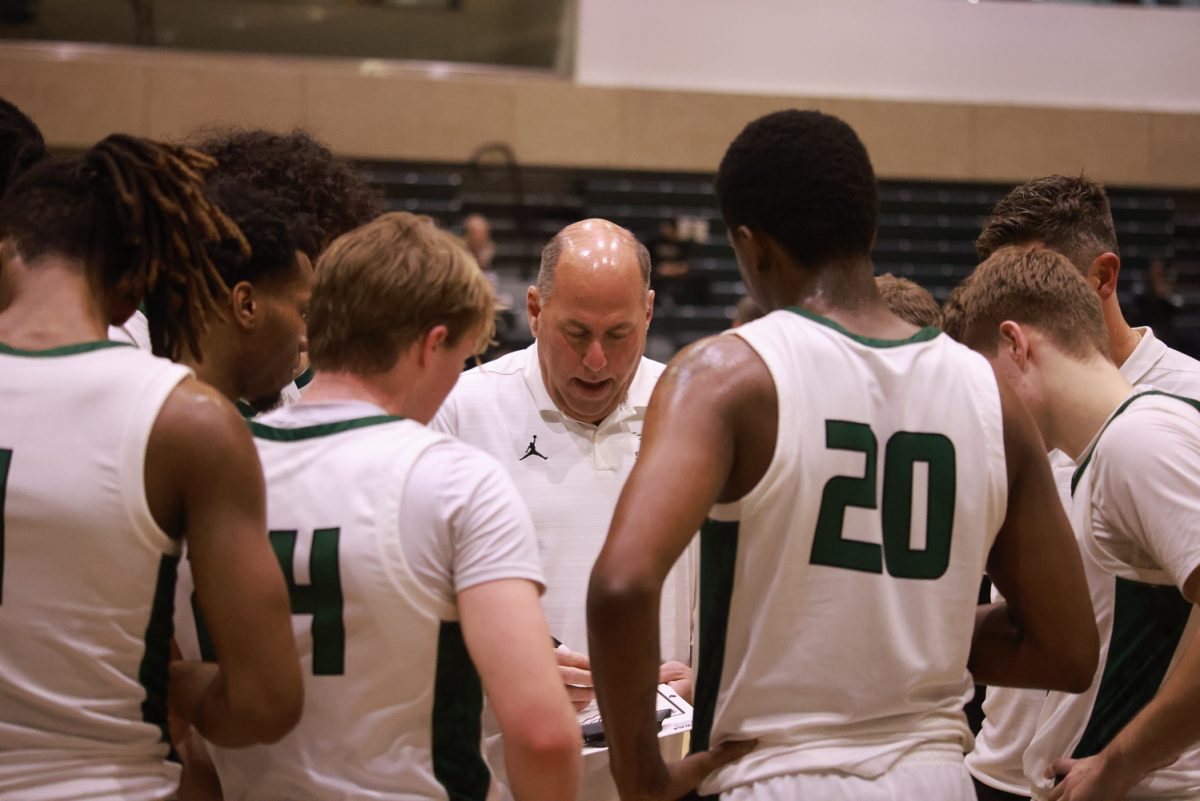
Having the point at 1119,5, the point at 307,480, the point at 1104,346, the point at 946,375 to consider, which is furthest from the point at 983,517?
the point at 1119,5

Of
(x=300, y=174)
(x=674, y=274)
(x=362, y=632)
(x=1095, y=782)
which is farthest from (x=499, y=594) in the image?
(x=674, y=274)

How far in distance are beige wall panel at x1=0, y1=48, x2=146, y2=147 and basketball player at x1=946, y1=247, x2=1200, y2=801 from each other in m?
7.97

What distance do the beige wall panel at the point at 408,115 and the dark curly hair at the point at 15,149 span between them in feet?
23.1

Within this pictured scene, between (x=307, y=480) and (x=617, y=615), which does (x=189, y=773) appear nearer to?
(x=307, y=480)

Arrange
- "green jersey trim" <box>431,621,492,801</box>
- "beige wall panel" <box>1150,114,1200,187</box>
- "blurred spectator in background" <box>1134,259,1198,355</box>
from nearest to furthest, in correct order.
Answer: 1. "green jersey trim" <box>431,621,492,801</box>
2. "blurred spectator in background" <box>1134,259,1198,355</box>
3. "beige wall panel" <box>1150,114,1200,187</box>

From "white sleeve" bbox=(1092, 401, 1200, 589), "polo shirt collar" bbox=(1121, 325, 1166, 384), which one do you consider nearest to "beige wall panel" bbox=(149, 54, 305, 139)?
"polo shirt collar" bbox=(1121, 325, 1166, 384)

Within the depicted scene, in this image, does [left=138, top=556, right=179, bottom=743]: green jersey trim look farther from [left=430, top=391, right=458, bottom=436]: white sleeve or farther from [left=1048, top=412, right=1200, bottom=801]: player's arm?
[left=1048, top=412, right=1200, bottom=801]: player's arm

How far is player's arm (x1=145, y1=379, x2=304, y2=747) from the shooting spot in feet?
5.17

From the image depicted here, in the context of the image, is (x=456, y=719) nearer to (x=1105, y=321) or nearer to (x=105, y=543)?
(x=105, y=543)

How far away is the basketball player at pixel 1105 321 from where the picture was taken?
8.71 ft

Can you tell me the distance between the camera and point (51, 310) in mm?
1671

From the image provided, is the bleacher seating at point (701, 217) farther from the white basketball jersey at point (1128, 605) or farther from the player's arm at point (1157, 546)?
the player's arm at point (1157, 546)

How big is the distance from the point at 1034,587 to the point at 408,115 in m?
8.39

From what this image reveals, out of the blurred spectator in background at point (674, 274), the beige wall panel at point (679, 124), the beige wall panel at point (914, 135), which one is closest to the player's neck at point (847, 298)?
the blurred spectator in background at point (674, 274)
